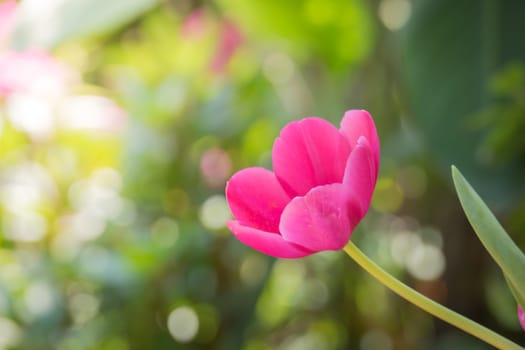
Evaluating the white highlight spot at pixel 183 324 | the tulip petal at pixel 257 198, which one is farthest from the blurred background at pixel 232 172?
the tulip petal at pixel 257 198

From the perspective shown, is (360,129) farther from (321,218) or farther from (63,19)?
(63,19)

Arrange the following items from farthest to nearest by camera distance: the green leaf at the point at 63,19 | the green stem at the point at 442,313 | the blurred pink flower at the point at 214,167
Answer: the blurred pink flower at the point at 214,167, the green leaf at the point at 63,19, the green stem at the point at 442,313

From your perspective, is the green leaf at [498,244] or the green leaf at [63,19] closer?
the green leaf at [498,244]

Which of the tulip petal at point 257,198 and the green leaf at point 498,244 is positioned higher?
the tulip petal at point 257,198

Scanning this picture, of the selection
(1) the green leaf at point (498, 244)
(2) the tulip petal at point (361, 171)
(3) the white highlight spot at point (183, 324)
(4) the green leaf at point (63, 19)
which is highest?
(4) the green leaf at point (63, 19)

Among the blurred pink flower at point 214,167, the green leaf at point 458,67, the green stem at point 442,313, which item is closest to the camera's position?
the green stem at point 442,313

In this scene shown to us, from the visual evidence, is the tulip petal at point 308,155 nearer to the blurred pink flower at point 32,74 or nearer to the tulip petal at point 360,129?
the tulip petal at point 360,129

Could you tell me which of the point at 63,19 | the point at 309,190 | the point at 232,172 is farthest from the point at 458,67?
the point at 309,190
